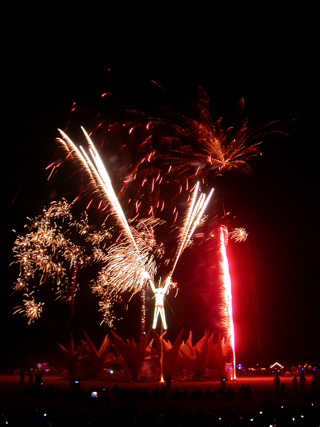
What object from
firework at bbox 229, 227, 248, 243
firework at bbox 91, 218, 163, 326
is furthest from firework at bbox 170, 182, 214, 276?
firework at bbox 229, 227, 248, 243

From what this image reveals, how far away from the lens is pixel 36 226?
77.8 ft

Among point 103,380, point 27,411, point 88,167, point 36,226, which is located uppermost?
point 88,167

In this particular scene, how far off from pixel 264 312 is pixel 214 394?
87.3 ft

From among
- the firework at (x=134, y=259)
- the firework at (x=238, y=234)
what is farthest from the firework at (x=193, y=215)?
the firework at (x=238, y=234)

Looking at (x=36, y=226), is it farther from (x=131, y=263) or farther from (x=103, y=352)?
(x=103, y=352)

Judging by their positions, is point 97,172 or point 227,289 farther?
point 227,289

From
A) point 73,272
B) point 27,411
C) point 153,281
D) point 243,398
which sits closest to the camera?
point 27,411

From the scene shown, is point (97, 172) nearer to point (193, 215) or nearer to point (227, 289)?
point (193, 215)

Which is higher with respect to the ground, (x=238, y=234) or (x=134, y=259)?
(x=238, y=234)

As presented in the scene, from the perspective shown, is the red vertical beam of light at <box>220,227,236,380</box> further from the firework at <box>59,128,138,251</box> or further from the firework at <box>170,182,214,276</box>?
the firework at <box>59,128,138,251</box>

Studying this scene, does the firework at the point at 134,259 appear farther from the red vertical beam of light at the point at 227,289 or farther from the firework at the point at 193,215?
the red vertical beam of light at the point at 227,289

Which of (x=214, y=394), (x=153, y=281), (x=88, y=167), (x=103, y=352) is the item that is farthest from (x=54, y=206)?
(x=214, y=394)

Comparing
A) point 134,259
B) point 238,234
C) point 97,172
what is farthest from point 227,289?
point 97,172

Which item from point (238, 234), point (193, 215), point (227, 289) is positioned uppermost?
point (193, 215)
